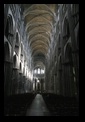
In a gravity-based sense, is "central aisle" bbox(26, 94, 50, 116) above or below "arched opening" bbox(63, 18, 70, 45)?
below

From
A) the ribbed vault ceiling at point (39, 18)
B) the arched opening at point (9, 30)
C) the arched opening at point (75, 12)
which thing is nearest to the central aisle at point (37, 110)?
the arched opening at point (9, 30)

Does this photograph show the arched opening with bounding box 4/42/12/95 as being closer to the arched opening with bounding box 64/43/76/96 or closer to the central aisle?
the central aisle

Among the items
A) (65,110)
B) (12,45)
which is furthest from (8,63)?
(65,110)

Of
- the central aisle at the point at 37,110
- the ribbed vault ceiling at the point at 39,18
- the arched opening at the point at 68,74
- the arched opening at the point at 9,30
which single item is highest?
the ribbed vault ceiling at the point at 39,18

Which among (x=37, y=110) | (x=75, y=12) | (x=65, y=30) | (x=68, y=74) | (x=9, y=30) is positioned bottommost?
(x=37, y=110)

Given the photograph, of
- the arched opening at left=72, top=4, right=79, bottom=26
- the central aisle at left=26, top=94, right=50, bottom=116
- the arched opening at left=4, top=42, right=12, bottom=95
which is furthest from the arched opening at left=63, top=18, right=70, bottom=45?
the central aisle at left=26, top=94, right=50, bottom=116

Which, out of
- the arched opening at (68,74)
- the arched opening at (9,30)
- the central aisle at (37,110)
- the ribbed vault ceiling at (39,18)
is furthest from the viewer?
the ribbed vault ceiling at (39,18)

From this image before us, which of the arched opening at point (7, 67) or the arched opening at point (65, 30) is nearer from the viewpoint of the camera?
the arched opening at point (7, 67)

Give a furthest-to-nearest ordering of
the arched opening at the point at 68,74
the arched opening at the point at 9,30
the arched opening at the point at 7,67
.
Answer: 1. the arched opening at the point at 9,30
2. the arched opening at the point at 68,74
3. the arched opening at the point at 7,67

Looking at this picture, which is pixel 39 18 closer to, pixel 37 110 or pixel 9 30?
pixel 9 30

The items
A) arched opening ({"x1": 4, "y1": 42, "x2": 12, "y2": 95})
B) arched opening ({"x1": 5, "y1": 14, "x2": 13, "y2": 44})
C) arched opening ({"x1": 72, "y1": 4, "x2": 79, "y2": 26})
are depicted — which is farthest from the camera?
arched opening ({"x1": 5, "y1": 14, "x2": 13, "y2": 44})

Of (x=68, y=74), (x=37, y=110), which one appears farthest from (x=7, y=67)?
(x=68, y=74)

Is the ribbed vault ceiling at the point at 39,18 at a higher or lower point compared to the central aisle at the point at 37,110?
higher

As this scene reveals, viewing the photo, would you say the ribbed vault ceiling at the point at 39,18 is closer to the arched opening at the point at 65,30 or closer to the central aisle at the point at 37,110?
the arched opening at the point at 65,30
